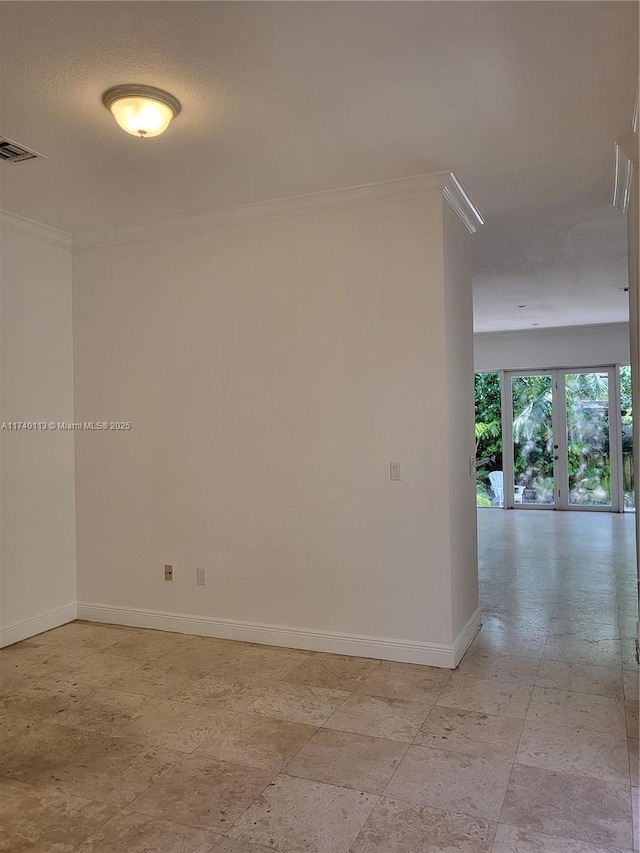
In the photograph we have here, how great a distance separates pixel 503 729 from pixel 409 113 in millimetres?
2817

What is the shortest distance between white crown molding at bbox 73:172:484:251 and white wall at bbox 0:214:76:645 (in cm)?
42

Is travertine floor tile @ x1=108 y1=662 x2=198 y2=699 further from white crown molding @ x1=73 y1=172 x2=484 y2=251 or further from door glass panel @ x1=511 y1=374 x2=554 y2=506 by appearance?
door glass panel @ x1=511 y1=374 x2=554 y2=506

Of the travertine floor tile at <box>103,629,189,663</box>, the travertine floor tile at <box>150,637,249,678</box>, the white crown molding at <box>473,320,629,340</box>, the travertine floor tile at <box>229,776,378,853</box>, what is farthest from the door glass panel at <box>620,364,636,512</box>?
the travertine floor tile at <box>229,776,378,853</box>

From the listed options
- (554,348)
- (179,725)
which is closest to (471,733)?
(179,725)

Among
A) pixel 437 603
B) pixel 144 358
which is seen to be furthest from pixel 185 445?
pixel 437 603

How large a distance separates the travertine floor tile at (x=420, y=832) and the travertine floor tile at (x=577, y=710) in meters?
0.93

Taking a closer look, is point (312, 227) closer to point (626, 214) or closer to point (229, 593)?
point (626, 214)

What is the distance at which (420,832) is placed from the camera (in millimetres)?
2170

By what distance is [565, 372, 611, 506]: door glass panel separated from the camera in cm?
978

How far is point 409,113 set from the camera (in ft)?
9.44

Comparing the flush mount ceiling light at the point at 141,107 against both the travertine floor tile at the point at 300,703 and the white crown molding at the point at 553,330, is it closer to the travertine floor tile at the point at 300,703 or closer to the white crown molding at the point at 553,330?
the travertine floor tile at the point at 300,703

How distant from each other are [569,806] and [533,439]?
8334mm

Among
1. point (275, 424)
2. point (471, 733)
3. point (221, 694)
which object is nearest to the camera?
point (471, 733)

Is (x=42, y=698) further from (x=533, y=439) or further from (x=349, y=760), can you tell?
(x=533, y=439)
